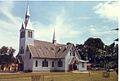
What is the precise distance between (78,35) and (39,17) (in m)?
0.67

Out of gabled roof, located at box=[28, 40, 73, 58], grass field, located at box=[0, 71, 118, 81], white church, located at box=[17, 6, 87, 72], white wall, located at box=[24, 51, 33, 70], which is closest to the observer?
grass field, located at box=[0, 71, 118, 81]

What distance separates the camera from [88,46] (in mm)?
4668

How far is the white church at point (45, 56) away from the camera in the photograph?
540 centimetres

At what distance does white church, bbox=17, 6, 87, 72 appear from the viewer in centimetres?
540

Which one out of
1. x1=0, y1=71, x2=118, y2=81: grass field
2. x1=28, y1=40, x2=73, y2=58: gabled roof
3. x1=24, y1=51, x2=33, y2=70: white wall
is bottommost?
x1=0, y1=71, x2=118, y2=81: grass field

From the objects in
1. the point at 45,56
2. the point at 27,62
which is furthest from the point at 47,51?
the point at 27,62

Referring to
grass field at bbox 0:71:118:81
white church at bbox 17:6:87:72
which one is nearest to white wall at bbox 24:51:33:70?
white church at bbox 17:6:87:72

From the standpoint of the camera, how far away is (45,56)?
6203 mm

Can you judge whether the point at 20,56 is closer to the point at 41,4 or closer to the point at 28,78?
the point at 28,78

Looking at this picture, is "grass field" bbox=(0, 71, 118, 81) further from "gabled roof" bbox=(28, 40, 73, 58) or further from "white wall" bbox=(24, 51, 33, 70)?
"gabled roof" bbox=(28, 40, 73, 58)

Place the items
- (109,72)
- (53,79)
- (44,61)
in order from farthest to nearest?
(44,61)
(53,79)
(109,72)

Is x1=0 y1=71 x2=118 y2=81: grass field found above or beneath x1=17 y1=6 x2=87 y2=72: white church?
beneath

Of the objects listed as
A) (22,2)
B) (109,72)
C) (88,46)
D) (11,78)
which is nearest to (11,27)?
(22,2)

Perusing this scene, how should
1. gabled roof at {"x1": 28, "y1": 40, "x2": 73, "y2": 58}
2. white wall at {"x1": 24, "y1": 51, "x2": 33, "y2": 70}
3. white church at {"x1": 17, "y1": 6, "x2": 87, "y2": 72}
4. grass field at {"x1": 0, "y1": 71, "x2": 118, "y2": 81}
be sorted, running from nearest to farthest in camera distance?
grass field at {"x1": 0, "y1": 71, "x2": 118, "y2": 81} → white church at {"x1": 17, "y1": 6, "x2": 87, "y2": 72} → white wall at {"x1": 24, "y1": 51, "x2": 33, "y2": 70} → gabled roof at {"x1": 28, "y1": 40, "x2": 73, "y2": 58}
